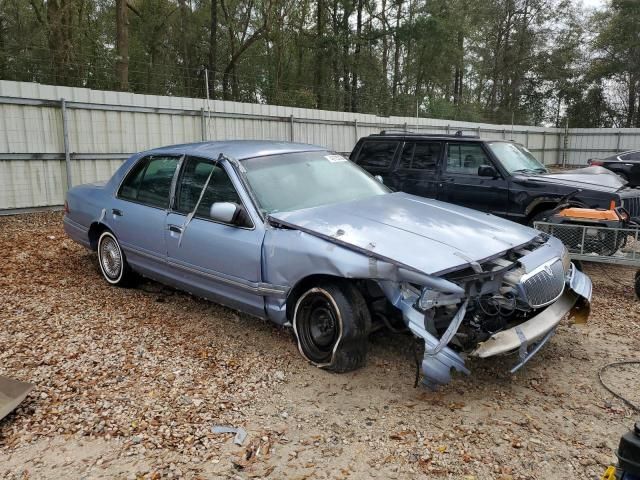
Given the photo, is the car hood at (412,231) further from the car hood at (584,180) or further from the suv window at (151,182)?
the car hood at (584,180)

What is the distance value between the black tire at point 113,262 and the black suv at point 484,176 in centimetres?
424

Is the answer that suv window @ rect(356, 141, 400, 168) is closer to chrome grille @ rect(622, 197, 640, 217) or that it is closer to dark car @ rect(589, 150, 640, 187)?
chrome grille @ rect(622, 197, 640, 217)

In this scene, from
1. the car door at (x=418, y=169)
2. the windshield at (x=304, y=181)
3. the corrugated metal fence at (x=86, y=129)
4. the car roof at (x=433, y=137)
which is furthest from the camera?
the corrugated metal fence at (x=86, y=129)

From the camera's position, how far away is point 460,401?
325 cm

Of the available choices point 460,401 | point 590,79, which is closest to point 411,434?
point 460,401

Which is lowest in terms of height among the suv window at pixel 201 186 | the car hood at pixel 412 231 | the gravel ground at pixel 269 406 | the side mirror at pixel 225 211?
the gravel ground at pixel 269 406

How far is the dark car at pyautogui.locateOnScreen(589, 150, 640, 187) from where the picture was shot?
1402 cm

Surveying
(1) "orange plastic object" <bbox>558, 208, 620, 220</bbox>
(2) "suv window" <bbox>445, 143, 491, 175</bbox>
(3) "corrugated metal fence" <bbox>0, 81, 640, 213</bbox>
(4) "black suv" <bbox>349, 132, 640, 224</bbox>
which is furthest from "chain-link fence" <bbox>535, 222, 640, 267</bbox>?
(3) "corrugated metal fence" <bbox>0, 81, 640, 213</bbox>

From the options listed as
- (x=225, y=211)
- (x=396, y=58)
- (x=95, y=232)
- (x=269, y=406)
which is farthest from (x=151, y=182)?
(x=396, y=58)

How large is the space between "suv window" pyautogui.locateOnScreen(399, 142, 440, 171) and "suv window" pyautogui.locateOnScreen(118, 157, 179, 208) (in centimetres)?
400

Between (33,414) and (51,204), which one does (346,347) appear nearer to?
(33,414)

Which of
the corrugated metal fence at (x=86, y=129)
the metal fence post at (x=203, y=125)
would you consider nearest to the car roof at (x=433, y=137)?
the metal fence post at (x=203, y=125)

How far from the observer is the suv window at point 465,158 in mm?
7180

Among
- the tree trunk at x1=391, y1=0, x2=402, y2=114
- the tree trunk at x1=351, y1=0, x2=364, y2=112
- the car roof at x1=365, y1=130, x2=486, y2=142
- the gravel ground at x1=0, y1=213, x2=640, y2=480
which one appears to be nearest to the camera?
the gravel ground at x1=0, y1=213, x2=640, y2=480
